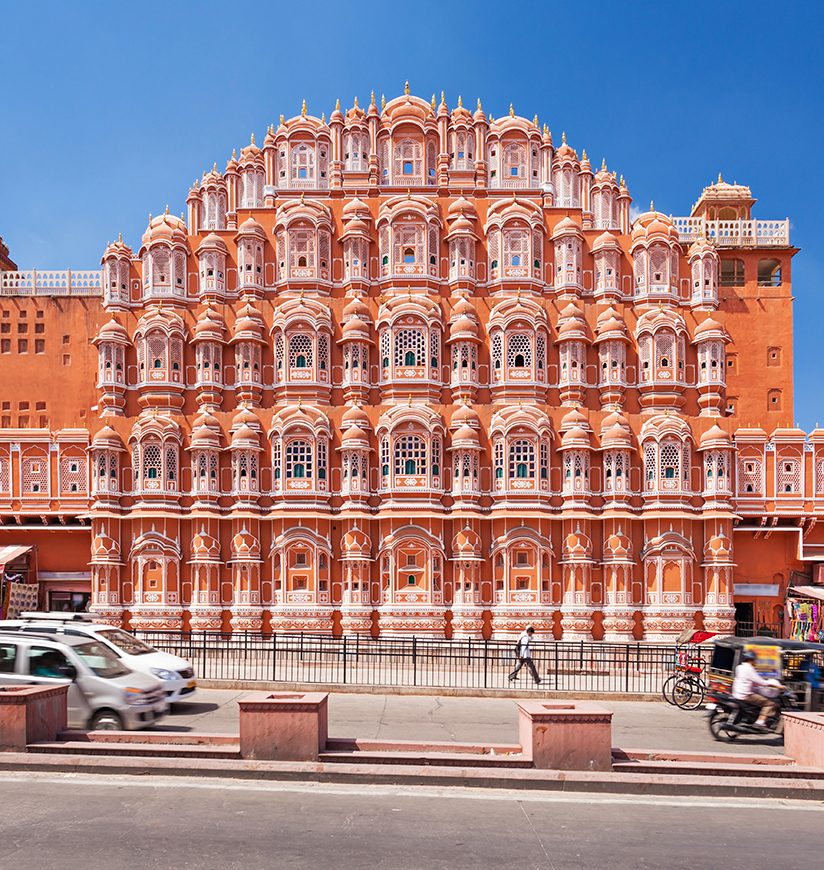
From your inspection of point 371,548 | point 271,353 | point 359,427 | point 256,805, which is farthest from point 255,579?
point 256,805

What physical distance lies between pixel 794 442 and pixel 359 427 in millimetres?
19524

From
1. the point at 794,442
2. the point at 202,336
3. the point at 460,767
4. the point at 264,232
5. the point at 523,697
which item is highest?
the point at 264,232

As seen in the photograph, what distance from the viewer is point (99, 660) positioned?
1573 cm

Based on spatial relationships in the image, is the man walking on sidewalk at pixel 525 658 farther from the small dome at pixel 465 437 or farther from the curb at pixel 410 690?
the small dome at pixel 465 437

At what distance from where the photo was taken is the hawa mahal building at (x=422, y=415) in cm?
3581

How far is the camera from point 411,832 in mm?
9766

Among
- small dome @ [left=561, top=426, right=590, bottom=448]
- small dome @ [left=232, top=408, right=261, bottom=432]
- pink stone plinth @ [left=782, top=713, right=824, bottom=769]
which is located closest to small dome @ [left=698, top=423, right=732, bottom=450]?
small dome @ [left=561, top=426, right=590, bottom=448]

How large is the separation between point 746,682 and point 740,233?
115 ft

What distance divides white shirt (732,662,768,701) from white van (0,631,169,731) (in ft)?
36.3

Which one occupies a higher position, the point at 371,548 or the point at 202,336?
the point at 202,336

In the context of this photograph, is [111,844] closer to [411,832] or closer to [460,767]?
[411,832]

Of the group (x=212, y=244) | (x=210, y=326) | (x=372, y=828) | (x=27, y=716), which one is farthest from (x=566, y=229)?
(x=372, y=828)

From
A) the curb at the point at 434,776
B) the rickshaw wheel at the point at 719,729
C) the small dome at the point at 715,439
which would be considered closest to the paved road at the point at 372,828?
the curb at the point at 434,776

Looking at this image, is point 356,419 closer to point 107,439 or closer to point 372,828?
point 107,439
